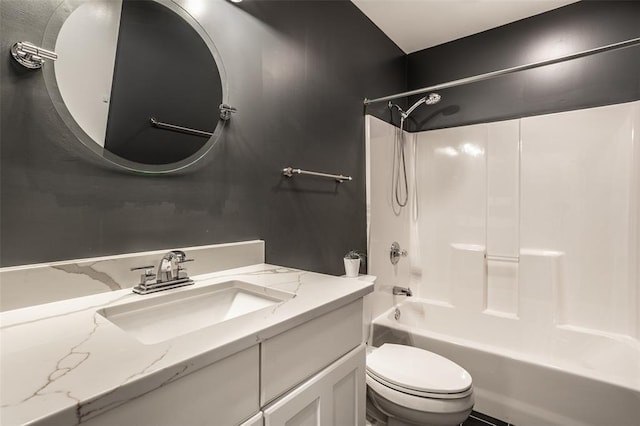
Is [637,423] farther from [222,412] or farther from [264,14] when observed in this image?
[264,14]

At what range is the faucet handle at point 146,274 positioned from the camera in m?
0.89

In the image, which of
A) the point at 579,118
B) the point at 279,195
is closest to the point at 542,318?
the point at 579,118

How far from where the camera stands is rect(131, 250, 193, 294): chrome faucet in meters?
0.88

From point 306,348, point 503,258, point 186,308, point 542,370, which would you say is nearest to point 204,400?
point 306,348

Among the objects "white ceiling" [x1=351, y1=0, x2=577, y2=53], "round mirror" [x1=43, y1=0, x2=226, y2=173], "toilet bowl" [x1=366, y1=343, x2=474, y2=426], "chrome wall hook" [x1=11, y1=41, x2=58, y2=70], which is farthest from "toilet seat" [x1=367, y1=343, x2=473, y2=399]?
"white ceiling" [x1=351, y1=0, x2=577, y2=53]

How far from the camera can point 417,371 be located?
1426 millimetres

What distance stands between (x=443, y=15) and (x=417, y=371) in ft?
7.33

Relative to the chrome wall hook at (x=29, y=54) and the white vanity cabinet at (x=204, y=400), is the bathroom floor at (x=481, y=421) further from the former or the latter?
the chrome wall hook at (x=29, y=54)

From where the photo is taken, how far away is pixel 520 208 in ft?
7.06

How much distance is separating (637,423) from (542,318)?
2.60 feet

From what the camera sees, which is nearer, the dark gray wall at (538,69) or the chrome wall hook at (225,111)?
the chrome wall hook at (225,111)

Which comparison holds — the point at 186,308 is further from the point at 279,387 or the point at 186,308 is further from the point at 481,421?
the point at 481,421

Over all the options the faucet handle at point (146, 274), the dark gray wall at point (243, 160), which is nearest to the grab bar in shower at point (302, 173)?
the dark gray wall at point (243, 160)

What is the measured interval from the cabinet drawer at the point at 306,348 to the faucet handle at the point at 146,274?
1.50ft
